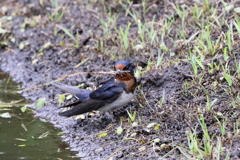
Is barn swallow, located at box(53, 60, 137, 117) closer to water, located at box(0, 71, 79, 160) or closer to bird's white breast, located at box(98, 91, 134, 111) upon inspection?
bird's white breast, located at box(98, 91, 134, 111)

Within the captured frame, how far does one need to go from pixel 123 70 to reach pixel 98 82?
1127mm

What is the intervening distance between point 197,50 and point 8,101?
2657 mm

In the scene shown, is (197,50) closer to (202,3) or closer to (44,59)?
(202,3)

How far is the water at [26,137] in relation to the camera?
4672 millimetres

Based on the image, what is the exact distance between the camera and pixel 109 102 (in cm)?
522

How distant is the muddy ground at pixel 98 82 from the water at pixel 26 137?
0.49 feet

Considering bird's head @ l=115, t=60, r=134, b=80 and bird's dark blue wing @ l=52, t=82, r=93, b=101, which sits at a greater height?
bird's head @ l=115, t=60, r=134, b=80

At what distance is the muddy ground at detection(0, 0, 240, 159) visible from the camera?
461 centimetres

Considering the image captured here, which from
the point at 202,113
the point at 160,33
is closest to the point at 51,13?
the point at 160,33

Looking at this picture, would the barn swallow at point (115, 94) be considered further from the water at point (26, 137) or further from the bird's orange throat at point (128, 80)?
the water at point (26, 137)

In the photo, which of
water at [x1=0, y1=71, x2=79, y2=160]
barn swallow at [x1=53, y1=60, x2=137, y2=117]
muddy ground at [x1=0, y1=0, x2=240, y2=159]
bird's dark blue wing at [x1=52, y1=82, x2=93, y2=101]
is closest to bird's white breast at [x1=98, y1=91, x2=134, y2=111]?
barn swallow at [x1=53, y1=60, x2=137, y2=117]

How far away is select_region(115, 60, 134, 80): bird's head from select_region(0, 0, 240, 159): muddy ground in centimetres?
35

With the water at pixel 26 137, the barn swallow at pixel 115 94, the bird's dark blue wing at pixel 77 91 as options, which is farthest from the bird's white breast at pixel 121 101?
the water at pixel 26 137

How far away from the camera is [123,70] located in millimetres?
5215
